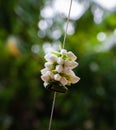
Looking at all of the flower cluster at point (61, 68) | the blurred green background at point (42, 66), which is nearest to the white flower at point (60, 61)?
the flower cluster at point (61, 68)

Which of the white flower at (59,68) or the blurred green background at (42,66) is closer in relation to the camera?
the white flower at (59,68)

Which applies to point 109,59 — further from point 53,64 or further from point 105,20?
point 53,64

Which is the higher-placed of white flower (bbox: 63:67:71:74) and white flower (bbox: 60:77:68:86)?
white flower (bbox: 63:67:71:74)

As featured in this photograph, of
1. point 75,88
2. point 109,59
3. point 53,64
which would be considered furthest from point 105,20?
point 53,64

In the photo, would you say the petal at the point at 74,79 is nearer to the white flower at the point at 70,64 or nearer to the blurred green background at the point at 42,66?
the white flower at the point at 70,64

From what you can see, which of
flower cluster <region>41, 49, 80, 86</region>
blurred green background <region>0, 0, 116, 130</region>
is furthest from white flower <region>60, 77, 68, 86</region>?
blurred green background <region>0, 0, 116, 130</region>

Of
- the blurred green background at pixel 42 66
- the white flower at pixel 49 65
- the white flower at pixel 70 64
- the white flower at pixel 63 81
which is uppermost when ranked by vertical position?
the blurred green background at pixel 42 66

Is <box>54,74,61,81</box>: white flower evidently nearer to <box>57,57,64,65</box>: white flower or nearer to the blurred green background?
<box>57,57,64,65</box>: white flower

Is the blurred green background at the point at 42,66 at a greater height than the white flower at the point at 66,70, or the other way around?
the blurred green background at the point at 42,66
